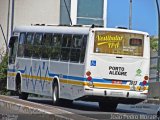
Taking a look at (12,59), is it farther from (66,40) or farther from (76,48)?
(76,48)

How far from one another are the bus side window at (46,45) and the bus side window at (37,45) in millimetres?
273

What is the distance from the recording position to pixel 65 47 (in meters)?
22.9

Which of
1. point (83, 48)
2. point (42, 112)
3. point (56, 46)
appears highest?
point (56, 46)

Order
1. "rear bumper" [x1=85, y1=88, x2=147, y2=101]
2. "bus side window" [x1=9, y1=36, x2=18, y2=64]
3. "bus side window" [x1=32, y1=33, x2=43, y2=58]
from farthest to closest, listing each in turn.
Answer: "bus side window" [x1=9, y1=36, x2=18, y2=64], "bus side window" [x1=32, y1=33, x2=43, y2=58], "rear bumper" [x1=85, y1=88, x2=147, y2=101]

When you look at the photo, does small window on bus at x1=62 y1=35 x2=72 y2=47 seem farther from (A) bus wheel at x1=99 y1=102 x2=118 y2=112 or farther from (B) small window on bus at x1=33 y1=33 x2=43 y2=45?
(A) bus wheel at x1=99 y1=102 x2=118 y2=112

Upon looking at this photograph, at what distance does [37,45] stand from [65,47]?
2442 millimetres

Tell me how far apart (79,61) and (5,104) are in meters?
3.65

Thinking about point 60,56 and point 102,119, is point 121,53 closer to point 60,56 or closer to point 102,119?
point 60,56

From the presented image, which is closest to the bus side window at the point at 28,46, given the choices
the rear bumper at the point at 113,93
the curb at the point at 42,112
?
the rear bumper at the point at 113,93

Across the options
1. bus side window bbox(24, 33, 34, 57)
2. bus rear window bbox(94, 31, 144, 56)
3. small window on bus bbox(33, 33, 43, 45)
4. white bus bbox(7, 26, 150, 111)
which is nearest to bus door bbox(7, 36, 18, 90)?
bus side window bbox(24, 33, 34, 57)

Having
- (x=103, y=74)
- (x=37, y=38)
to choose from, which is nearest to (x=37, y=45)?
(x=37, y=38)

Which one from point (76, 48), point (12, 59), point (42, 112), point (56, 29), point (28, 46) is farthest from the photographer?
point (12, 59)

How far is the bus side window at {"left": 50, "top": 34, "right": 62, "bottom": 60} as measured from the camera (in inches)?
923

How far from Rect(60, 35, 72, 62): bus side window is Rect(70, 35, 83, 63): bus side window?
1.04 feet
